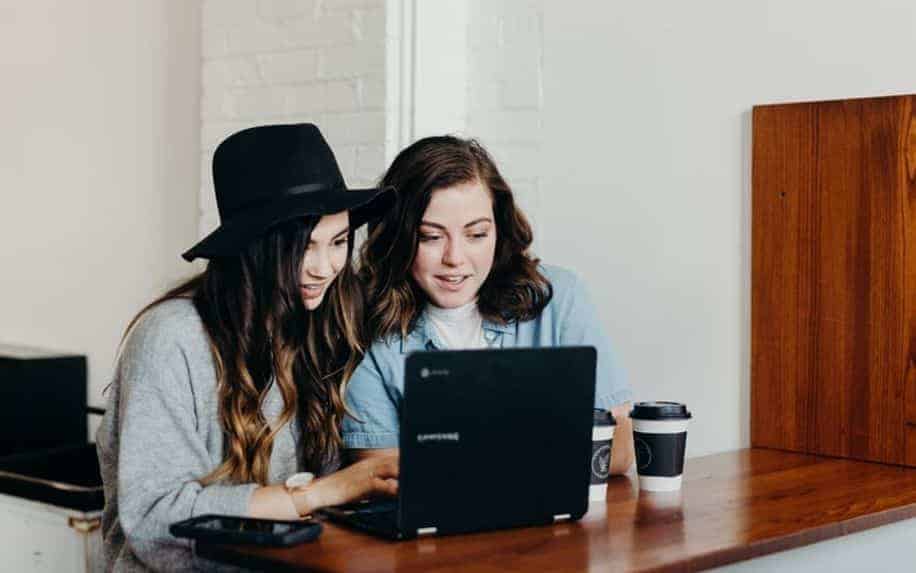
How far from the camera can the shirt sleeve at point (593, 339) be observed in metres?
2.29

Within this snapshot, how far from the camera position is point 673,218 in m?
2.63

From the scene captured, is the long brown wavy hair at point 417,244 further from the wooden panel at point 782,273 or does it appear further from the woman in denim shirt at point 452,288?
the wooden panel at point 782,273

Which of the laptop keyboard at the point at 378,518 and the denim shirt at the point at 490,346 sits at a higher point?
the denim shirt at the point at 490,346

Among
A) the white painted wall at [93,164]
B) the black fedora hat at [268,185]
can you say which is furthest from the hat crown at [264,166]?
Answer: the white painted wall at [93,164]

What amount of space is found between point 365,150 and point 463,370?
1.32 metres

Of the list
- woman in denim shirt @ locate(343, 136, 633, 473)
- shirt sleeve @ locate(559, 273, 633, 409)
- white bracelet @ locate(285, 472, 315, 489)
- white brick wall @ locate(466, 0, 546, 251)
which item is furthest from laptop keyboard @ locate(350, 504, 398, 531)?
white brick wall @ locate(466, 0, 546, 251)

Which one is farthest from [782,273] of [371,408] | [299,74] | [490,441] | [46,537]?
[46,537]

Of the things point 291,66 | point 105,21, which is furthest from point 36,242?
point 291,66

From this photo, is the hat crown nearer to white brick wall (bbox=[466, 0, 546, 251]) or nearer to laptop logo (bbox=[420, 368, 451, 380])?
laptop logo (bbox=[420, 368, 451, 380])

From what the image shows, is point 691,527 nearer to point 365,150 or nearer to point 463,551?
point 463,551

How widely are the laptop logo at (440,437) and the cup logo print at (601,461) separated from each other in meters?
0.35

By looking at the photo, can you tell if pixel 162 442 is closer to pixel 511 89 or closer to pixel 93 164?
pixel 511 89

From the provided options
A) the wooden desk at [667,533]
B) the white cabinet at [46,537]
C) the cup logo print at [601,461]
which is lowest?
the white cabinet at [46,537]

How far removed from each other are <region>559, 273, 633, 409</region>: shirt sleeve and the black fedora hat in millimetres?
507
